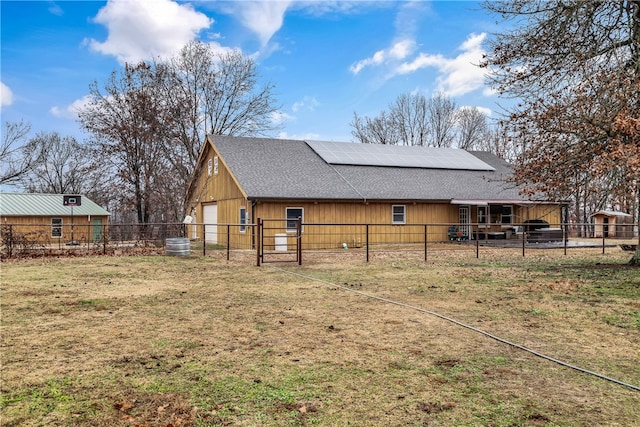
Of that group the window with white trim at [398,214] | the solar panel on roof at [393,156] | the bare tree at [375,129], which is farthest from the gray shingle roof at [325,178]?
the bare tree at [375,129]

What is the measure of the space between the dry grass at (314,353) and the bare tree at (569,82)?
120 inches

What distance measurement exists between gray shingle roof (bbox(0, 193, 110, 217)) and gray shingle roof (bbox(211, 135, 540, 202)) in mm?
12984

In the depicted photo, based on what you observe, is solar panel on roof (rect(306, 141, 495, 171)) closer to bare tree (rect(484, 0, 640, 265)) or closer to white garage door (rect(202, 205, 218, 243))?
white garage door (rect(202, 205, 218, 243))

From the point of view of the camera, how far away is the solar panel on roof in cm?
2564

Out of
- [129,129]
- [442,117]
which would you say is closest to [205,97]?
[129,129]

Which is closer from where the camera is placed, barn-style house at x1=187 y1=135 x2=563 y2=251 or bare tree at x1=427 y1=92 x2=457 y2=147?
barn-style house at x1=187 y1=135 x2=563 y2=251

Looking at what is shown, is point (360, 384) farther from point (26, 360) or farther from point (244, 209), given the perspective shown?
point (244, 209)

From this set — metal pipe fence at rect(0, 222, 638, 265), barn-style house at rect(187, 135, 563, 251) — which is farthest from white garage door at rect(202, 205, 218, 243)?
metal pipe fence at rect(0, 222, 638, 265)

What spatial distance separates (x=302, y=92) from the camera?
2277 centimetres

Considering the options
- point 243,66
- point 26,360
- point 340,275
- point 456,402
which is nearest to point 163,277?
point 340,275

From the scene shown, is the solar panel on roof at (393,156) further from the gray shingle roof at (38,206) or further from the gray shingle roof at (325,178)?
the gray shingle roof at (38,206)

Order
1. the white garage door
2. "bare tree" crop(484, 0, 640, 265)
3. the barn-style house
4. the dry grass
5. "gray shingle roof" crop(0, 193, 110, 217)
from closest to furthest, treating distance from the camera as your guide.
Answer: the dry grass, "bare tree" crop(484, 0, 640, 265), the barn-style house, the white garage door, "gray shingle roof" crop(0, 193, 110, 217)

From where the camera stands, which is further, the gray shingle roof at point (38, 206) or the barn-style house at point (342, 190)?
the gray shingle roof at point (38, 206)

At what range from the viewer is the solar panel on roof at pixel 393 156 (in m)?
25.6
